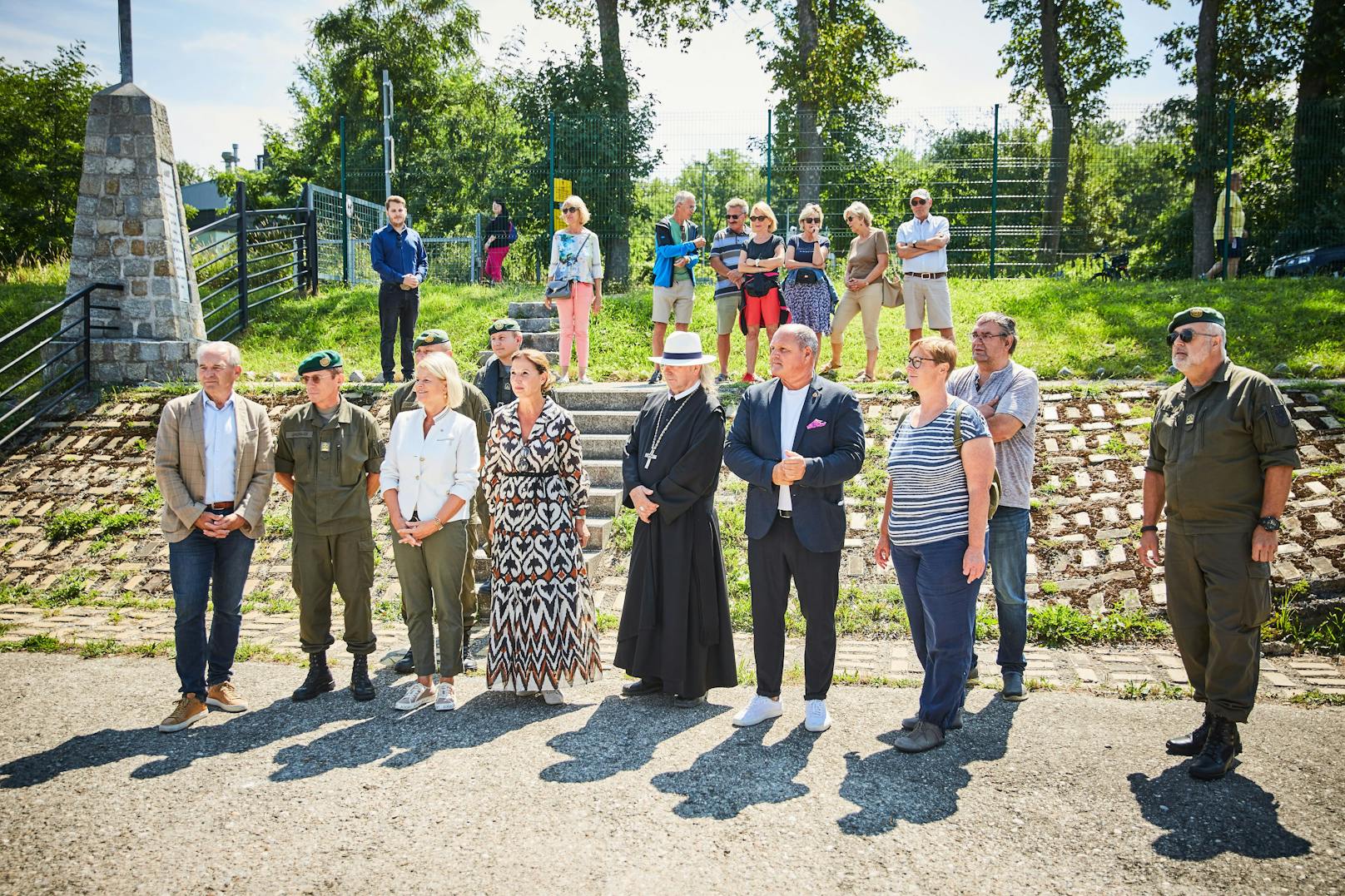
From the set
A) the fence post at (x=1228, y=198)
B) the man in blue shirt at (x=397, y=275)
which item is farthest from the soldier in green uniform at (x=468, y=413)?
the fence post at (x=1228, y=198)

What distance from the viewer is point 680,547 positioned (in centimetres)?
557

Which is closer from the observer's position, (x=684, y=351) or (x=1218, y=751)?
(x=1218, y=751)

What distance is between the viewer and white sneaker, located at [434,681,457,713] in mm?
5551

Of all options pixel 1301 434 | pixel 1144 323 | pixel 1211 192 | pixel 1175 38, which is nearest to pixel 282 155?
pixel 1175 38

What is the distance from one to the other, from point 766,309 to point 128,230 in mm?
7939

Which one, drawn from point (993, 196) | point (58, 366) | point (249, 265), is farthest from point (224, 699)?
point (993, 196)

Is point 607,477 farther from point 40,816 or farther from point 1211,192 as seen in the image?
point 1211,192

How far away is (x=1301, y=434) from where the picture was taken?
27.4ft

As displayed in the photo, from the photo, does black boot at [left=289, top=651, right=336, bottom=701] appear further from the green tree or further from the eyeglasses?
the green tree

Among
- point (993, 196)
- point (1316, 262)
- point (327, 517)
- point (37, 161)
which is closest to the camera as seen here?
point (327, 517)

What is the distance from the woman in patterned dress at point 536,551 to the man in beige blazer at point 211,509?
140 cm

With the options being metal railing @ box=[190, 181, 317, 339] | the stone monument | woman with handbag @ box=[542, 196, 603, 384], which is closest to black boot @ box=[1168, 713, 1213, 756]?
woman with handbag @ box=[542, 196, 603, 384]

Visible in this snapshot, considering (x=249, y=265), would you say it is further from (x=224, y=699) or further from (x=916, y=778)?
A: (x=916, y=778)

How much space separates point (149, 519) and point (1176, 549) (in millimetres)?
8218
